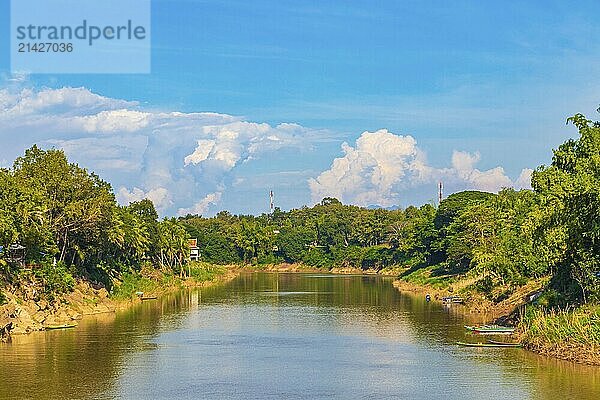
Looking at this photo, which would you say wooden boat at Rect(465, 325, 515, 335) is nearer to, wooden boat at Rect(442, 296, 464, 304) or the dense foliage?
wooden boat at Rect(442, 296, 464, 304)

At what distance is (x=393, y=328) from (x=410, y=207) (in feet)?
360

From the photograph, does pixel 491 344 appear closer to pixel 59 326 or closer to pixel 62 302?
pixel 59 326

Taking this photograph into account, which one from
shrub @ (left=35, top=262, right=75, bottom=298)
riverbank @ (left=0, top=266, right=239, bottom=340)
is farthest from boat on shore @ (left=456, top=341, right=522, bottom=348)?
shrub @ (left=35, top=262, right=75, bottom=298)

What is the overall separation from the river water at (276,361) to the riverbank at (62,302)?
5.06 feet

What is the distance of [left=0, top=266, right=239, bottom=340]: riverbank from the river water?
5.06 feet

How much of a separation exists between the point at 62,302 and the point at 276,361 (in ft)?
76.7

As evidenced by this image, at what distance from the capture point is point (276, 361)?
132 ft

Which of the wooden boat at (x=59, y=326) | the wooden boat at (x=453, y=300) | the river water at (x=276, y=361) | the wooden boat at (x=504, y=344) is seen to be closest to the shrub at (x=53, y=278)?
the river water at (x=276, y=361)

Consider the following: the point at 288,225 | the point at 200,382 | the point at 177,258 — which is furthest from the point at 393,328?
the point at 288,225

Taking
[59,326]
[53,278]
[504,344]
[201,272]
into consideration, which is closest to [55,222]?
[53,278]

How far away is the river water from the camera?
3222cm

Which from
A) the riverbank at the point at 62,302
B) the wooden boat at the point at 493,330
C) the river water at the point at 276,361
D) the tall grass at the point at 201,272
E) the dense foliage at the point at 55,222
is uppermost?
the dense foliage at the point at 55,222

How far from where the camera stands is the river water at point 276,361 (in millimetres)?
32219

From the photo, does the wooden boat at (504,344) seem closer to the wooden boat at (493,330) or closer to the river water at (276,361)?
the river water at (276,361)
